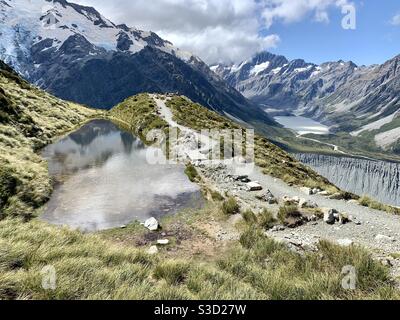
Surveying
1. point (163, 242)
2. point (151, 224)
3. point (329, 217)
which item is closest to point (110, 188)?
point (151, 224)

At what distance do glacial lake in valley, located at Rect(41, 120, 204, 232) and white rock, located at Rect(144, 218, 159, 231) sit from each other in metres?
1.13

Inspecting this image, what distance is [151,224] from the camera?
62.8ft

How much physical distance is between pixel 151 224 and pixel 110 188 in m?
8.38

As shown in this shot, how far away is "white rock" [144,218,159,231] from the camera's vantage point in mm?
18797

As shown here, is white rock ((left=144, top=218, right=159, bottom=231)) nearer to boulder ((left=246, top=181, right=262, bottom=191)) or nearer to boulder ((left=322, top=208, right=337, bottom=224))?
boulder ((left=246, top=181, right=262, bottom=191))

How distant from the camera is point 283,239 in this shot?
625 inches

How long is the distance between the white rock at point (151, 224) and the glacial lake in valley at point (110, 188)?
1128 mm

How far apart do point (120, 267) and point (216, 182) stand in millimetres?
17707

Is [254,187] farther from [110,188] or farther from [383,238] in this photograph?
[110,188]

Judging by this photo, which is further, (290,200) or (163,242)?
(290,200)

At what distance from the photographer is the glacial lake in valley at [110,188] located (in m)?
20.8

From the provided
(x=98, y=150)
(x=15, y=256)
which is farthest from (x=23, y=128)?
(x=15, y=256)

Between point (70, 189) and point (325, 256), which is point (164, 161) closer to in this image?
point (70, 189)

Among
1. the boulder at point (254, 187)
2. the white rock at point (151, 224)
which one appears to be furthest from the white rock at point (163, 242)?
the boulder at point (254, 187)
